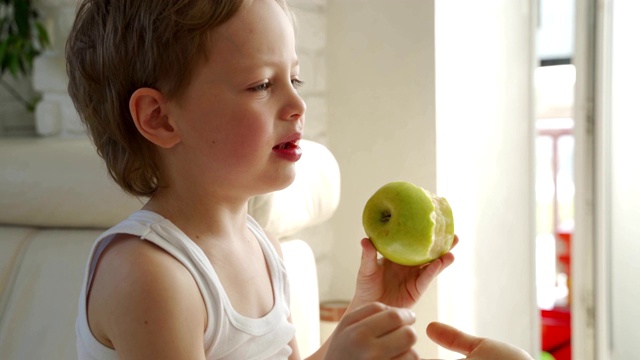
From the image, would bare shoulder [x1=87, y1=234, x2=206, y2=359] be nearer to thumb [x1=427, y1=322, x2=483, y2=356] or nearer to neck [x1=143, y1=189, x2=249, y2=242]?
neck [x1=143, y1=189, x2=249, y2=242]

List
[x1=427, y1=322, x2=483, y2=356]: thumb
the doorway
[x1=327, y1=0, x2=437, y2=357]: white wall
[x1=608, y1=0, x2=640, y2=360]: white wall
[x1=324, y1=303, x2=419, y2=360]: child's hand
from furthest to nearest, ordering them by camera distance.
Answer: the doorway, [x1=608, y1=0, x2=640, y2=360]: white wall, [x1=327, y1=0, x2=437, y2=357]: white wall, [x1=427, y1=322, x2=483, y2=356]: thumb, [x1=324, y1=303, x2=419, y2=360]: child's hand

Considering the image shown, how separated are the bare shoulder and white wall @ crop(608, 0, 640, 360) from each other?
4.77 feet

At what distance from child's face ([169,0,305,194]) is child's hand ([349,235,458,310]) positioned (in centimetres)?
19

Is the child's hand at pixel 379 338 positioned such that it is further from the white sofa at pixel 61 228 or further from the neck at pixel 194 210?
the white sofa at pixel 61 228

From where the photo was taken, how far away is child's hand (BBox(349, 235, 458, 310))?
1.08m

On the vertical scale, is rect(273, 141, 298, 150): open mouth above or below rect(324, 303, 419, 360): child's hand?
above

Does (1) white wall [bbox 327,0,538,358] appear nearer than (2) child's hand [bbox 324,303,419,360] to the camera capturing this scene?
No

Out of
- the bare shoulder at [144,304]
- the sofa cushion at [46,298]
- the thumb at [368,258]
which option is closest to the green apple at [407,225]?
the thumb at [368,258]

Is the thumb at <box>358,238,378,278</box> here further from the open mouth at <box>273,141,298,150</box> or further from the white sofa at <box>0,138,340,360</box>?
the white sofa at <box>0,138,340,360</box>

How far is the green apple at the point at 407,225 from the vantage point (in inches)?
40.1

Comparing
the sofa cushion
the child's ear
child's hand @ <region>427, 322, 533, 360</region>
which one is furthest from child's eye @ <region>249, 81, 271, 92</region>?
the sofa cushion

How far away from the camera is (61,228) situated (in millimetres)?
1514

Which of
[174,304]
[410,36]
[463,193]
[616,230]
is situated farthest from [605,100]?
[174,304]

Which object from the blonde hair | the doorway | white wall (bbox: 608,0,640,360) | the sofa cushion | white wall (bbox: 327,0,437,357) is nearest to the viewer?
the blonde hair
